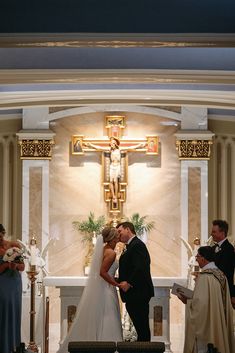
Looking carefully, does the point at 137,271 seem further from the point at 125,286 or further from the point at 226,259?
the point at 226,259

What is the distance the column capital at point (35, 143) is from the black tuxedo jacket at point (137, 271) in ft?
20.4

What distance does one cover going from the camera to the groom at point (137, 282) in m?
11.8

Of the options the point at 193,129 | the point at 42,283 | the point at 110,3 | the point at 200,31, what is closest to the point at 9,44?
the point at 110,3

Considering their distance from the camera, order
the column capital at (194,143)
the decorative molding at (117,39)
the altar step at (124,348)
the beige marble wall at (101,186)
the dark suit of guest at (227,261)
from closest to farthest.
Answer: the altar step at (124,348)
the decorative molding at (117,39)
the dark suit of guest at (227,261)
the column capital at (194,143)
the beige marble wall at (101,186)

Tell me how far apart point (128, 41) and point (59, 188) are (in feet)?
27.9

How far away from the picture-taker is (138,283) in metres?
11.8

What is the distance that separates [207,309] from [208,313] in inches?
1.7

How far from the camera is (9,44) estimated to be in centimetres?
980

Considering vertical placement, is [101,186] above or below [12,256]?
above

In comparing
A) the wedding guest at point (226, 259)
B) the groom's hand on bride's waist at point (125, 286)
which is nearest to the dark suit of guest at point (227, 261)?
the wedding guest at point (226, 259)

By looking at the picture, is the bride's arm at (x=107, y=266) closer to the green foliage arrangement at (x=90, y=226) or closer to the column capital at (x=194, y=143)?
the green foliage arrangement at (x=90, y=226)

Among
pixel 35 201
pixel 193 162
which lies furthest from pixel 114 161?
pixel 35 201

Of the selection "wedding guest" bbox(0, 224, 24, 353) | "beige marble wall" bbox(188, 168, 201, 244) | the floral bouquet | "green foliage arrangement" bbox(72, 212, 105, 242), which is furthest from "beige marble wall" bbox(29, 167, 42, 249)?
the floral bouquet

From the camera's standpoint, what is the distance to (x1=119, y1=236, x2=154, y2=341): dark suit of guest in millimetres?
11805
